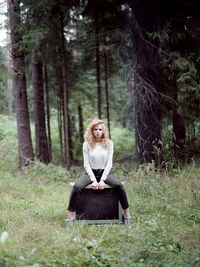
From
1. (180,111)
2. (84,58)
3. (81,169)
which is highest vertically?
(84,58)

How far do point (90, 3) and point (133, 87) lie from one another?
330 cm

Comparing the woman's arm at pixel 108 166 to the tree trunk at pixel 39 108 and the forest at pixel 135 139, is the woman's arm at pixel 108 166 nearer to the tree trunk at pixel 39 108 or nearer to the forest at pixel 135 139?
the forest at pixel 135 139

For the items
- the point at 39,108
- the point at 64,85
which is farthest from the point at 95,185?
the point at 39,108

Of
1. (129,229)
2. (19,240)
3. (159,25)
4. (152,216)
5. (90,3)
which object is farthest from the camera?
(90,3)

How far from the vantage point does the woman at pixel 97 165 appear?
6.04 m

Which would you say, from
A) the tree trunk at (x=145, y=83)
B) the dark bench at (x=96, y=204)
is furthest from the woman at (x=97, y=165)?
the tree trunk at (x=145, y=83)

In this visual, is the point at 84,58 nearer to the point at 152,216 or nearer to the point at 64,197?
the point at 64,197

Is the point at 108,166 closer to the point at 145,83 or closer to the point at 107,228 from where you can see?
the point at 107,228

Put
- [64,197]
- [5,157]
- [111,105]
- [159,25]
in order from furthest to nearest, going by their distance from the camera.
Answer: [111,105] → [5,157] → [159,25] → [64,197]

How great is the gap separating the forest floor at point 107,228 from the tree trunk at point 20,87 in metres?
1.52

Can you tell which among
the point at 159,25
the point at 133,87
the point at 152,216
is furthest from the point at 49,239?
the point at 159,25

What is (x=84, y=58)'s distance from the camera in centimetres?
1490

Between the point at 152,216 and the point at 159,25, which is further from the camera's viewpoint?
the point at 159,25

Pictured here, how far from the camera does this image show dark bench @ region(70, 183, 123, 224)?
6.17m
